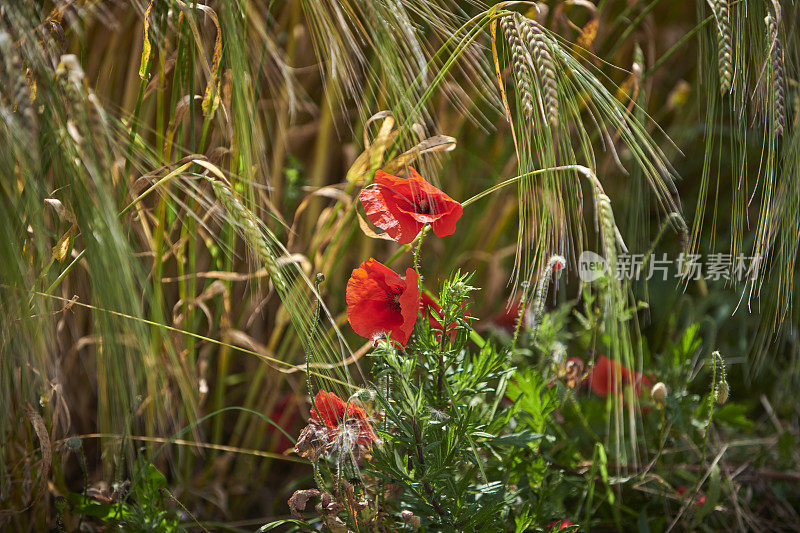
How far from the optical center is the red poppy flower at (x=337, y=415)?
1.84 ft

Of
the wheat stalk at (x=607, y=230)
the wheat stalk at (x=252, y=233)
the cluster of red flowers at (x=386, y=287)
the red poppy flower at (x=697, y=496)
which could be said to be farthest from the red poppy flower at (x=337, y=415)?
the red poppy flower at (x=697, y=496)

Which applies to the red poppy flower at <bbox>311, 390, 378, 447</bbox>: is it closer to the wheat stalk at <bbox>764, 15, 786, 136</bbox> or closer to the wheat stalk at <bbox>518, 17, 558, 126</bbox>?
the wheat stalk at <bbox>518, 17, 558, 126</bbox>

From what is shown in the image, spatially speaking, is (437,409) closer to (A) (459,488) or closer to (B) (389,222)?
(A) (459,488)

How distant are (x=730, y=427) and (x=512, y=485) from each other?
0.42m

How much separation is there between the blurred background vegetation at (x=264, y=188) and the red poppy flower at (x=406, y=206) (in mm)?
37

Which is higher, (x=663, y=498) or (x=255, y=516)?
(x=663, y=498)

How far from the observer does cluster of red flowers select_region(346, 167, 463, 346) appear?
1.77 ft

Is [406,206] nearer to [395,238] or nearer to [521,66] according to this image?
[395,238]

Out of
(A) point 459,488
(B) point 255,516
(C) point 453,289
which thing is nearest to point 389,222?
(C) point 453,289

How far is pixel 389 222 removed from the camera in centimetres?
55

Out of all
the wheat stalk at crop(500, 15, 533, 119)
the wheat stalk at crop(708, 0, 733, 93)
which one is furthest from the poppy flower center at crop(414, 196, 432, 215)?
the wheat stalk at crop(708, 0, 733, 93)

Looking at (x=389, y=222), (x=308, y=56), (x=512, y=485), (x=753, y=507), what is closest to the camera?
(x=389, y=222)

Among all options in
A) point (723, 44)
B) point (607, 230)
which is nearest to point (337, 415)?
point (607, 230)

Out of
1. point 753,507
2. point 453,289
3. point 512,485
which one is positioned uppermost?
point 453,289
